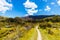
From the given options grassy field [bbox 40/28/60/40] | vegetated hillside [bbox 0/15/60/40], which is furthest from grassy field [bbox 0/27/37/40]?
grassy field [bbox 40/28/60/40]

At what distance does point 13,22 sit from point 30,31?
4.54 meters

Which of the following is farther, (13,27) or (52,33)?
(52,33)

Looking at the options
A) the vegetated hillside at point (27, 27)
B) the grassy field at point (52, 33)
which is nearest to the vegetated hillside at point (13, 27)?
the vegetated hillside at point (27, 27)

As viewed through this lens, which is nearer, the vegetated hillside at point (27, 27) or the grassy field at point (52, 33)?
the vegetated hillside at point (27, 27)

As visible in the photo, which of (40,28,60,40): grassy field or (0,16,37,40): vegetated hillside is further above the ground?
(0,16,37,40): vegetated hillside

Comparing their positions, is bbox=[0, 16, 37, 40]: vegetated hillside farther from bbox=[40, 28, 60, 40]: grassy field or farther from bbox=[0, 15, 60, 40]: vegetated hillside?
bbox=[40, 28, 60, 40]: grassy field

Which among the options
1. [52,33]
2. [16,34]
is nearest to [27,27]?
[16,34]

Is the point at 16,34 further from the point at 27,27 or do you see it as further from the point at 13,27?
the point at 27,27

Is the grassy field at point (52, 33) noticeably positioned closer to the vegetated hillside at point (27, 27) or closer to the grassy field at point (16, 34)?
the vegetated hillside at point (27, 27)

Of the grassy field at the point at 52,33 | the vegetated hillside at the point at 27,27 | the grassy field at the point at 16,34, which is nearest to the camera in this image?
the grassy field at the point at 16,34

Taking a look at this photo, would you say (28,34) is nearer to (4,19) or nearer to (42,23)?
(42,23)

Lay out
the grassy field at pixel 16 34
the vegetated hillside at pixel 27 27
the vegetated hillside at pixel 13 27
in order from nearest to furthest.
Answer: the grassy field at pixel 16 34 < the vegetated hillside at pixel 13 27 < the vegetated hillside at pixel 27 27

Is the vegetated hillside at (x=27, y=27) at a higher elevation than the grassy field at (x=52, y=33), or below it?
higher

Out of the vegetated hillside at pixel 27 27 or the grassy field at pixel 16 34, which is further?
the vegetated hillside at pixel 27 27
